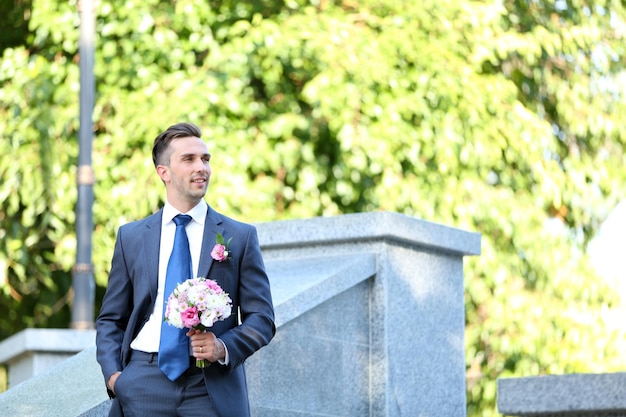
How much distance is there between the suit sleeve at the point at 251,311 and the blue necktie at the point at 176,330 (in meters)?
0.14

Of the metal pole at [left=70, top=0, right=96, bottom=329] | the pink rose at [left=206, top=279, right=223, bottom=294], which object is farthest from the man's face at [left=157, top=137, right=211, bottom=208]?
the metal pole at [left=70, top=0, right=96, bottom=329]

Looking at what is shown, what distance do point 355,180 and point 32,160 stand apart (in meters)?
2.64

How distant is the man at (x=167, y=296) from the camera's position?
424cm

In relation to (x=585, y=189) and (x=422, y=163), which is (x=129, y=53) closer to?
(x=422, y=163)

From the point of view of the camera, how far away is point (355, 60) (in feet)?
34.5

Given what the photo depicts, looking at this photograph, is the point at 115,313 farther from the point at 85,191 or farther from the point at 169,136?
the point at 85,191

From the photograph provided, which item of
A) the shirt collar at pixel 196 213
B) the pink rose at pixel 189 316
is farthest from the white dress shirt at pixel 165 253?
the pink rose at pixel 189 316

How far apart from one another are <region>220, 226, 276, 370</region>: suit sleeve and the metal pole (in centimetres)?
488

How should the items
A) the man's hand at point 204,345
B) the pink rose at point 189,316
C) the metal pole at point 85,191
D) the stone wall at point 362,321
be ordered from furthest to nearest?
the metal pole at point 85,191, the stone wall at point 362,321, the man's hand at point 204,345, the pink rose at point 189,316

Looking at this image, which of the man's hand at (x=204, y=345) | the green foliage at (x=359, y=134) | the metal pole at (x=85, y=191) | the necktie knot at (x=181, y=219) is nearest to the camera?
the man's hand at (x=204, y=345)

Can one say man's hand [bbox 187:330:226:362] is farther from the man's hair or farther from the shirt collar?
the man's hair

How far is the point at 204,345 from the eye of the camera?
161 inches

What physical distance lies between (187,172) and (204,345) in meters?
0.62

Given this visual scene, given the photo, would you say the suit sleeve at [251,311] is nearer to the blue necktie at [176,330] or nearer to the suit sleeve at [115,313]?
the blue necktie at [176,330]
